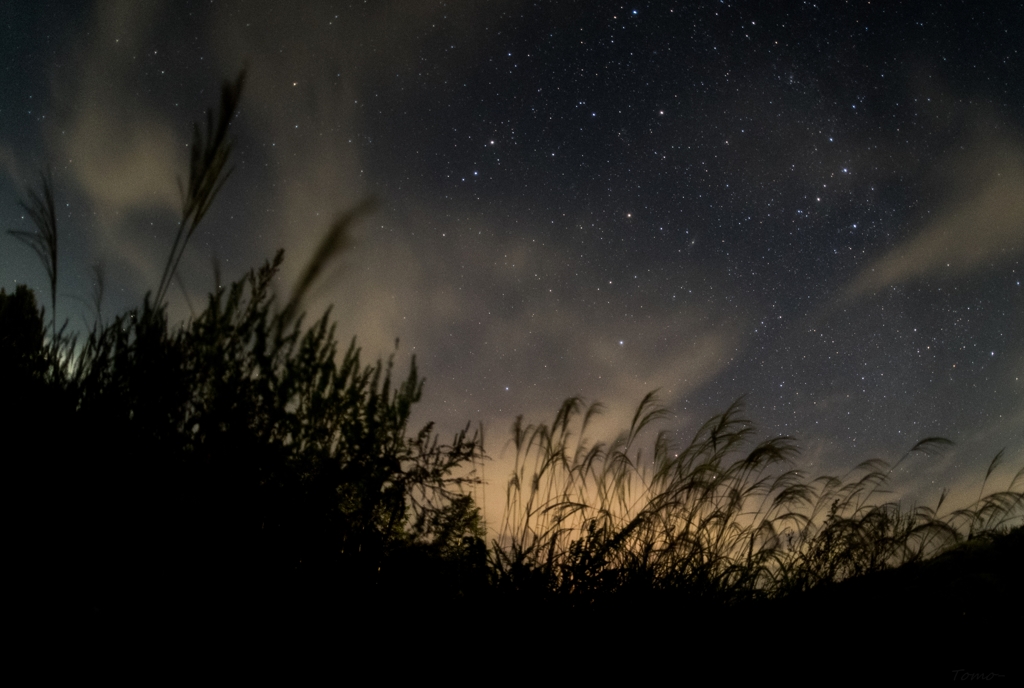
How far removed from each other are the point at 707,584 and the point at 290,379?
2.04m

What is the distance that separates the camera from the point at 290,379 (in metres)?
1.95

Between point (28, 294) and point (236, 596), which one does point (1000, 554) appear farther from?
point (28, 294)

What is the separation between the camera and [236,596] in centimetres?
148

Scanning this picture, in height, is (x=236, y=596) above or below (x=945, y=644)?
above

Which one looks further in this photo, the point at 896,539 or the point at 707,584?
the point at 896,539

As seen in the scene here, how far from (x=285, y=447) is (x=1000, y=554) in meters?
4.48

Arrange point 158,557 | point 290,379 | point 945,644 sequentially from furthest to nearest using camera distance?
point 945,644 < point 290,379 < point 158,557

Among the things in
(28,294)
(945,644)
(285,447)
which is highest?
(28,294)

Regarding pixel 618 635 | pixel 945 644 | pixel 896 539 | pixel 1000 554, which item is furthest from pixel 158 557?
pixel 1000 554

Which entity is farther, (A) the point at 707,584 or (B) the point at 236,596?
(A) the point at 707,584

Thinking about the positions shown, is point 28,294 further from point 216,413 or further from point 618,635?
point 618,635

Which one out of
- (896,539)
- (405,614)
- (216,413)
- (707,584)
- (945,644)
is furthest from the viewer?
(896,539)

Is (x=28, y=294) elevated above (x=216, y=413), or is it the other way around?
(x=28, y=294)

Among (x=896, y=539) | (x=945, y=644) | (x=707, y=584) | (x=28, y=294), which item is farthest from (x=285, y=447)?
(x=896, y=539)
